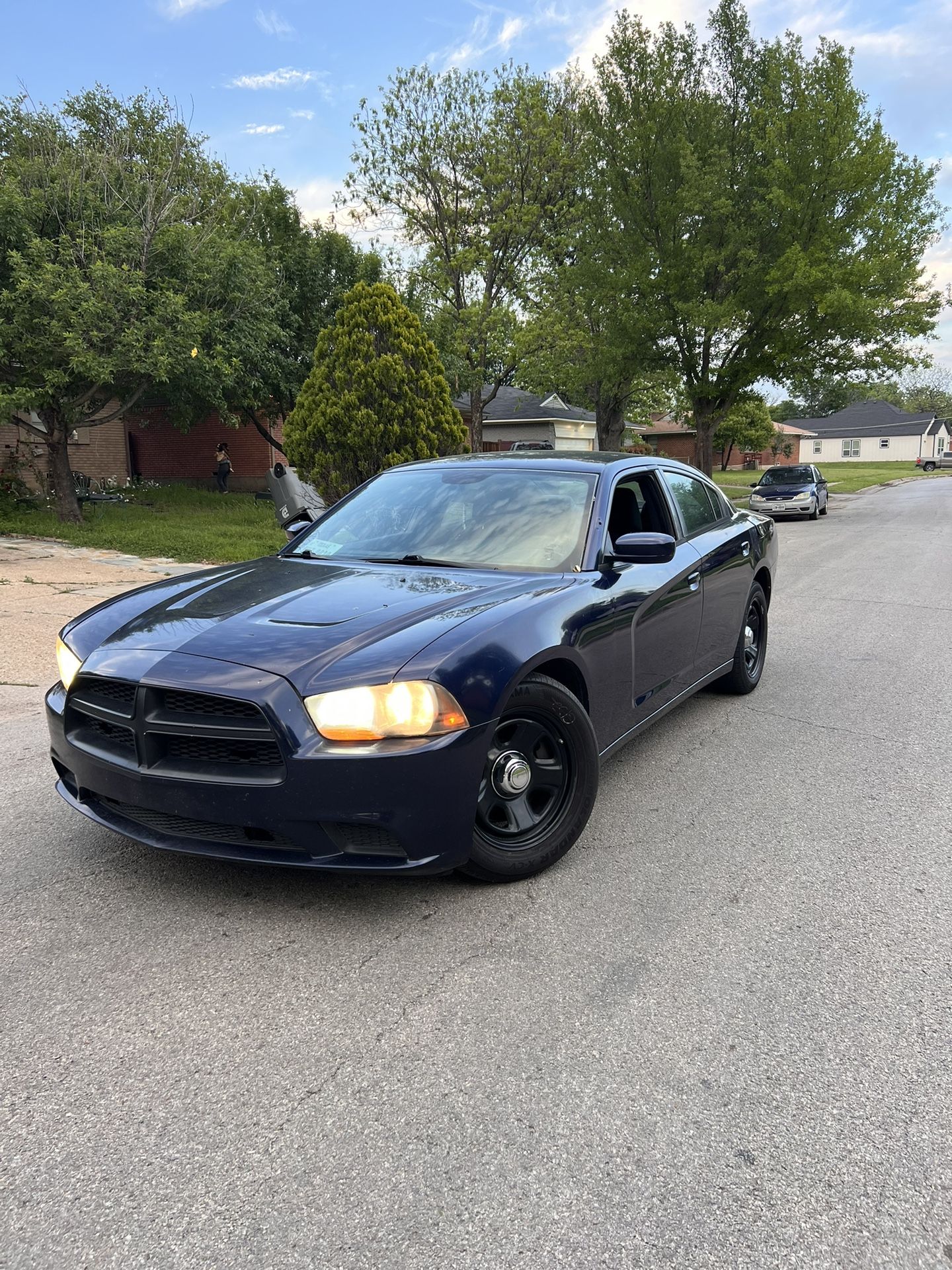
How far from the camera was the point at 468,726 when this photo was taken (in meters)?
2.73

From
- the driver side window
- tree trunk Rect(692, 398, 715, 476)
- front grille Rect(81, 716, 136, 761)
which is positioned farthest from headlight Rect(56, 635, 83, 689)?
tree trunk Rect(692, 398, 715, 476)

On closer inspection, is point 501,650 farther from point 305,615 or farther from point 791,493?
point 791,493

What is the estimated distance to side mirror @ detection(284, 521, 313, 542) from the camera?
4699mm

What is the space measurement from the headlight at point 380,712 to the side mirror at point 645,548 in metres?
1.33

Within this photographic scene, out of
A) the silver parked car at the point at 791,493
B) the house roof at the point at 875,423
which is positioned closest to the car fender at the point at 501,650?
the silver parked car at the point at 791,493

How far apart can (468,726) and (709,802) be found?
5.53ft

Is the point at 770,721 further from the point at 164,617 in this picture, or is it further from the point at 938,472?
the point at 938,472

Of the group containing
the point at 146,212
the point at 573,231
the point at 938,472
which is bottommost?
the point at 938,472

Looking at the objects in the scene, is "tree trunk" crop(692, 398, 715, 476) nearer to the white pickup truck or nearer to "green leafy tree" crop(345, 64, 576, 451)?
"green leafy tree" crop(345, 64, 576, 451)

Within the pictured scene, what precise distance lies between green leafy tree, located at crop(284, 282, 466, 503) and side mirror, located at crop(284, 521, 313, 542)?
732 cm

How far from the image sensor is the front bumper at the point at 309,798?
2582 millimetres

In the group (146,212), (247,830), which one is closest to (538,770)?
(247,830)

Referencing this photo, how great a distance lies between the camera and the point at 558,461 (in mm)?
4410

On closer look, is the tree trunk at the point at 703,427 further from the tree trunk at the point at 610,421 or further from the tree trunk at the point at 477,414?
the tree trunk at the point at 477,414
